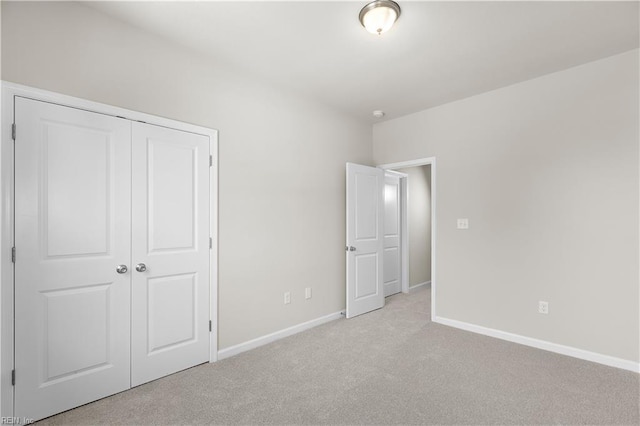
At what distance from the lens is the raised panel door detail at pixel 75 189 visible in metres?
1.97

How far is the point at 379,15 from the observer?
6.79ft

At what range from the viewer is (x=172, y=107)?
2545 millimetres

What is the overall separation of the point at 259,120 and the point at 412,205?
11.3 feet

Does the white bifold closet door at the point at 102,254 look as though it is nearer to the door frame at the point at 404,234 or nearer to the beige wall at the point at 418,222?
the door frame at the point at 404,234

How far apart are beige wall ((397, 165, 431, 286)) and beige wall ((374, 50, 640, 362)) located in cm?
165

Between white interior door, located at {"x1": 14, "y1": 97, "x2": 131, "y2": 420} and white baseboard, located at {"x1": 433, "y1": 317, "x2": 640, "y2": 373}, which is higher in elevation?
white interior door, located at {"x1": 14, "y1": 97, "x2": 131, "y2": 420}

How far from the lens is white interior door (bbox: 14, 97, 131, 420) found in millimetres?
1895

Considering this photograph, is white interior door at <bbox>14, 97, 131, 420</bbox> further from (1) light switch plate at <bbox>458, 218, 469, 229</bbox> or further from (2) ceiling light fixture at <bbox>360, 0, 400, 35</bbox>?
(1) light switch plate at <bbox>458, 218, 469, 229</bbox>

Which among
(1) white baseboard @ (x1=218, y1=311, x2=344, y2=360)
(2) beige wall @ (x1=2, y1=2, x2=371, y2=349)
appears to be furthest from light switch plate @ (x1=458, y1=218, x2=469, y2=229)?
(1) white baseboard @ (x1=218, y1=311, x2=344, y2=360)

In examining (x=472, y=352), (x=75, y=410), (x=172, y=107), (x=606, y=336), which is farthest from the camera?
(x=472, y=352)

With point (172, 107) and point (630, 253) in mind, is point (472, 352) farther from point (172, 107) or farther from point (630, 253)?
point (172, 107)

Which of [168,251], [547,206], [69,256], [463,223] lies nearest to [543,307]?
[547,206]

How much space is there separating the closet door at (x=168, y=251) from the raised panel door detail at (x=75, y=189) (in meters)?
0.21

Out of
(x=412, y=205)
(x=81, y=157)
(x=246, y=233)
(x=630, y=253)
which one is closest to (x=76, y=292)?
(x=81, y=157)
